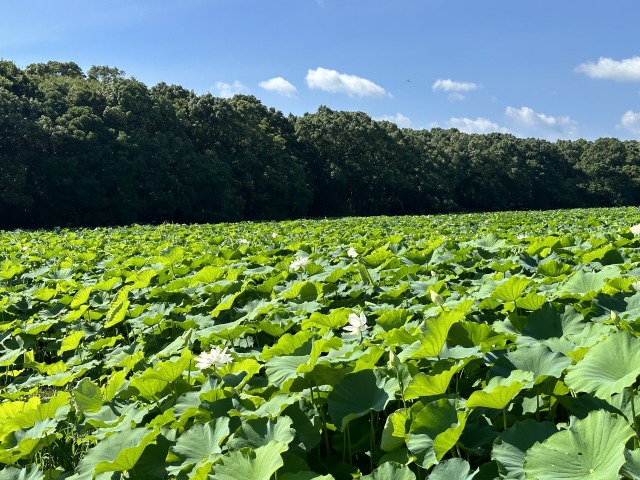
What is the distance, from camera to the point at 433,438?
148cm

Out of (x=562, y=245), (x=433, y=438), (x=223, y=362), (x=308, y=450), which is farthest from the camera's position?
(x=562, y=245)

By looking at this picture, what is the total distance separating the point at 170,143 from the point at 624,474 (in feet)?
113

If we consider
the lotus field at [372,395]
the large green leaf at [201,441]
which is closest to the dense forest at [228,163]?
the lotus field at [372,395]

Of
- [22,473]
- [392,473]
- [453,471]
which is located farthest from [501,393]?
[22,473]

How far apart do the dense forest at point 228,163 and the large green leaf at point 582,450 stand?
98.0 feet

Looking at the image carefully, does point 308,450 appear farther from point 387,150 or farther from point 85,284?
point 387,150

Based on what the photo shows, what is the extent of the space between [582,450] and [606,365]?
0.36 metres

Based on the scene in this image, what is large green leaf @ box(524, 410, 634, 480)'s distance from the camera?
1226 mm

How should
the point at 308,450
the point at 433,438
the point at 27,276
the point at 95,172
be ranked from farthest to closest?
the point at 95,172, the point at 27,276, the point at 308,450, the point at 433,438

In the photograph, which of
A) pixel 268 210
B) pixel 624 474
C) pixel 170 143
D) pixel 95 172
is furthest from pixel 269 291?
pixel 268 210

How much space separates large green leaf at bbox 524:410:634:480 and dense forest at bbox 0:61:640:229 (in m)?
29.9

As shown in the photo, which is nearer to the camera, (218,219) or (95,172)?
(95,172)

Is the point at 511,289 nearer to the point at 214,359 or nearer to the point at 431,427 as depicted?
the point at 431,427

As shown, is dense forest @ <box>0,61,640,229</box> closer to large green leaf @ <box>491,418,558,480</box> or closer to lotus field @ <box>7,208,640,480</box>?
lotus field @ <box>7,208,640,480</box>
